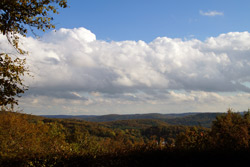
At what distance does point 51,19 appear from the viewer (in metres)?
11.3

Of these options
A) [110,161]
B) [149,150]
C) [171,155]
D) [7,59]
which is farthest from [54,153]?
[7,59]

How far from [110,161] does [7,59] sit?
806 centimetres

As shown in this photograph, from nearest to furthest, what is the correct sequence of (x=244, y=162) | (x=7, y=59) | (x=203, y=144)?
(x=244, y=162) → (x=203, y=144) → (x=7, y=59)

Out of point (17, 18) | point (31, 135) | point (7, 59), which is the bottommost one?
point (31, 135)

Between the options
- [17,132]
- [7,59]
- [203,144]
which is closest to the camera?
[203,144]

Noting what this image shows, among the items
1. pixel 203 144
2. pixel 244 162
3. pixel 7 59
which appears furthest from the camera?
pixel 7 59

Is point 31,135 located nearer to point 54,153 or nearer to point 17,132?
point 17,132

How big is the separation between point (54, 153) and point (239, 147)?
321 inches

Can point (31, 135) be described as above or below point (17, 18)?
below

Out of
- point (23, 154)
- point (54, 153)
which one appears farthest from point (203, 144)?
point (23, 154)

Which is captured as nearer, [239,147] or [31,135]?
[239,147]

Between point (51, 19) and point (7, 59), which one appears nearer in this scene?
point (51, 19)

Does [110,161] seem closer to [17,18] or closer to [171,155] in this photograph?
[171,155]

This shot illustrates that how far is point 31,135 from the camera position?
19.5 metres
